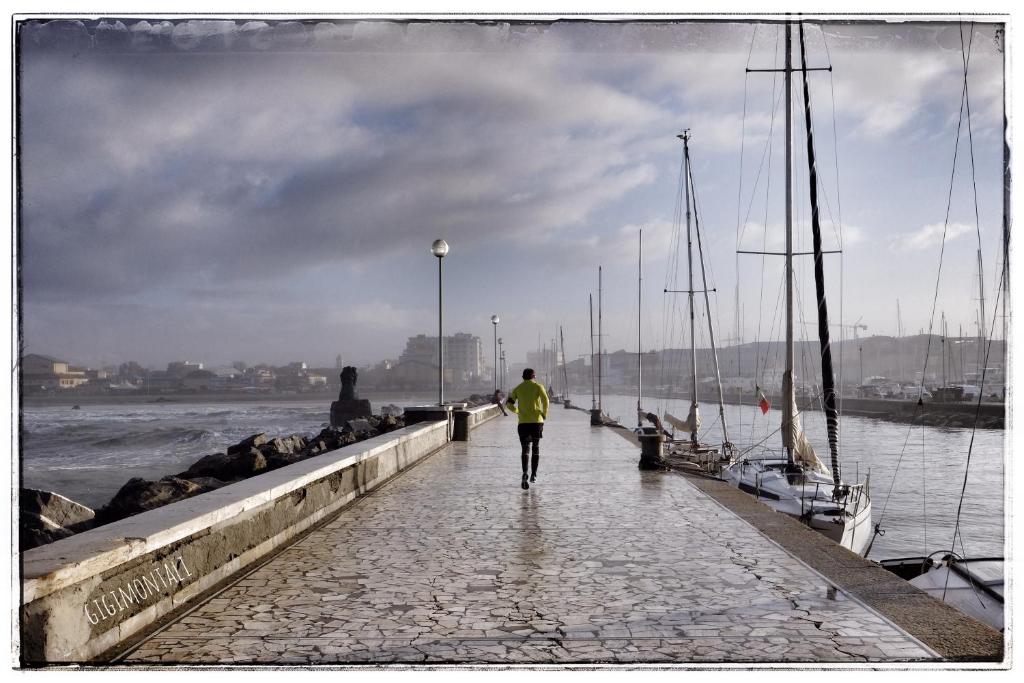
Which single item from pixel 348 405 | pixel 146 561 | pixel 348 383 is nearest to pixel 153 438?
pixel 348 405

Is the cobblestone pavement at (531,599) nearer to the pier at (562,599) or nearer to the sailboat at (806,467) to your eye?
the pier at (562,599)

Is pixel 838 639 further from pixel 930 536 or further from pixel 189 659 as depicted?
pixel 930 536

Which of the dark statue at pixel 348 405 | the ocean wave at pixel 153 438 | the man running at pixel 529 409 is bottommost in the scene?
the ocean wave at pixel 153 438

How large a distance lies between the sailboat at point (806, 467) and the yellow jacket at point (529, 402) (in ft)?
17.7

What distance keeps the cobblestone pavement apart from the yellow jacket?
6.98 ft

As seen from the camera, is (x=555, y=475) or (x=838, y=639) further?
(x=555, y=475)

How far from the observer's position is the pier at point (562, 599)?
4.46 m

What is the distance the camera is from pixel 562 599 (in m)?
5.58

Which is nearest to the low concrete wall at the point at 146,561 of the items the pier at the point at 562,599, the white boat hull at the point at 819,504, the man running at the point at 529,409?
the pier at the point at 562,599

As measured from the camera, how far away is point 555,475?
1373cm

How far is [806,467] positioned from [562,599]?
12.8 meters

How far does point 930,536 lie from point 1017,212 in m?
19.8

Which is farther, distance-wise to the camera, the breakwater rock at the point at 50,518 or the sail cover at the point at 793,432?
the sail cover at the point at 793,432
